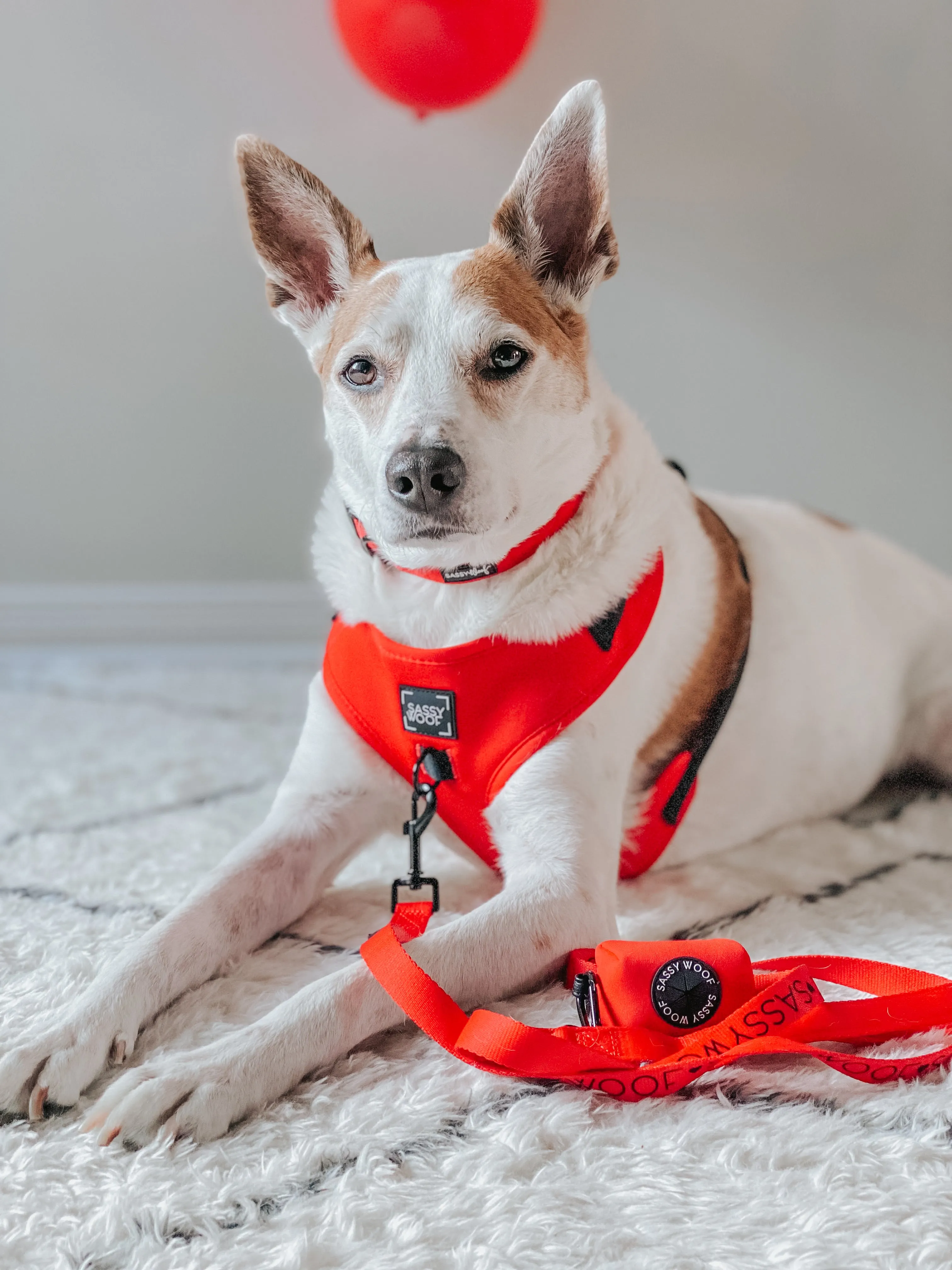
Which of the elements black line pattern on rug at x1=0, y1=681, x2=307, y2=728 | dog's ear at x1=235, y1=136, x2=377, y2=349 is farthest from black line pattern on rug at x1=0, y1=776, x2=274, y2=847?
dog's ear at x1=235, y1=136, x2=377, y2=349

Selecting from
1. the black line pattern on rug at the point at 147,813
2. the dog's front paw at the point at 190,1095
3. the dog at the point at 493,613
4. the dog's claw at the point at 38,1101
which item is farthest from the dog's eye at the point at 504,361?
the black line pattern on rug at the point at 147,813

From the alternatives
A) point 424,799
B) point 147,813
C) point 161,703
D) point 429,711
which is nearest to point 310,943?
point 424,799

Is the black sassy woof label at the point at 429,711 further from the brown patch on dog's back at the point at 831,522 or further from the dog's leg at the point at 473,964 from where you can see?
the brown patch on dog's back at the point at 831,522

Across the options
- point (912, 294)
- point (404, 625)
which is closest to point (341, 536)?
point (404, 625)

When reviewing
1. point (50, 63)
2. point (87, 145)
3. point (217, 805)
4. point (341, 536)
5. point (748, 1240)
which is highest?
point (50, 63)

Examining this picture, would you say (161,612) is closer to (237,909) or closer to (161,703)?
(161,703)

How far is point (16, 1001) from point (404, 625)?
733 mm

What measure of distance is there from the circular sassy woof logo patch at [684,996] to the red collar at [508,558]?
0.61m

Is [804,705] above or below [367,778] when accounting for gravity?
above

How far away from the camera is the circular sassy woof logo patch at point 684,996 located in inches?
50.5

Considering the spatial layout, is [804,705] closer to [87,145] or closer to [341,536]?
[341,536]

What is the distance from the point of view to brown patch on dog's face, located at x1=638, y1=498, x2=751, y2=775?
5.66ft

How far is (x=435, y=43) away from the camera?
2.50 meters

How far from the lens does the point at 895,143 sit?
327cm
